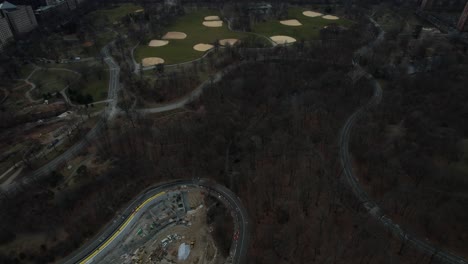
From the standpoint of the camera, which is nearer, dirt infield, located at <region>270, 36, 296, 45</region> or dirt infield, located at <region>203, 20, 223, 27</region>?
dirt infield, located at <region>270, 36, 296, 45</region>

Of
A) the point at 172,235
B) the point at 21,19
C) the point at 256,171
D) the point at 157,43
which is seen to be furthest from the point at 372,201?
the point at 21,19

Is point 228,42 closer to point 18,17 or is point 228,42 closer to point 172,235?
point 172,235

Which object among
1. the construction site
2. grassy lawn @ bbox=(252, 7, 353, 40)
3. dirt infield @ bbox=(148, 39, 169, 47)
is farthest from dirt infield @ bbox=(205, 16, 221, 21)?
the construction site

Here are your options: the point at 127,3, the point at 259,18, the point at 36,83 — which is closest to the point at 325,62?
the point at 259,18

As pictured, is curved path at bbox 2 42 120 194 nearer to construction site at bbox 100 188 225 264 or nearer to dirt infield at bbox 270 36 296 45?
construction site at bbox 100 188 225 264

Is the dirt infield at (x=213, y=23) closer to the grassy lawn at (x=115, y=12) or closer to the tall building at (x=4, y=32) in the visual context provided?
the grassy lawn at (x=115, y=12)

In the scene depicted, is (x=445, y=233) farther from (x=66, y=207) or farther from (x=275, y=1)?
(x=275, y=1)
